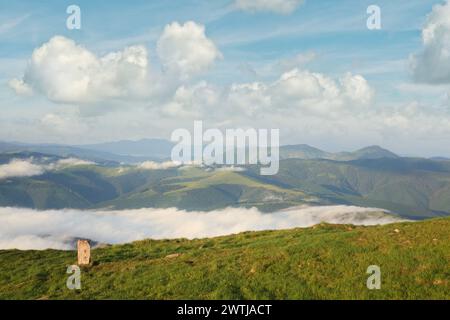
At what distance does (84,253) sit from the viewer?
35344 mm

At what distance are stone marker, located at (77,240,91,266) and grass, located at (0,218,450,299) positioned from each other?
0.85 m

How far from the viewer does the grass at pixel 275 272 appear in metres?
22.5

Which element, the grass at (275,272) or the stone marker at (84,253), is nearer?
the grass at (275,272)

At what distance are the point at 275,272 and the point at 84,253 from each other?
1780 centimetres

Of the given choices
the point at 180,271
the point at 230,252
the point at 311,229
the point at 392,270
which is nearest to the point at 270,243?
the point at 230,252

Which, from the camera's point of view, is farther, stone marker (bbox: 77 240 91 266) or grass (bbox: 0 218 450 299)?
stone marker (bbox: 77 240 91 266)

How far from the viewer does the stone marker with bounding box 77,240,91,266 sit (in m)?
35.0

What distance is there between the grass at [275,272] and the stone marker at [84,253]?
0.85 meters

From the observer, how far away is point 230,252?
35656mm

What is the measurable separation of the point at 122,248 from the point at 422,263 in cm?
3165

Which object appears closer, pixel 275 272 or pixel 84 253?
pixel 275 272

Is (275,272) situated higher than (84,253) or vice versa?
(275,272)

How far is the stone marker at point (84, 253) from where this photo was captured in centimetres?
3497
